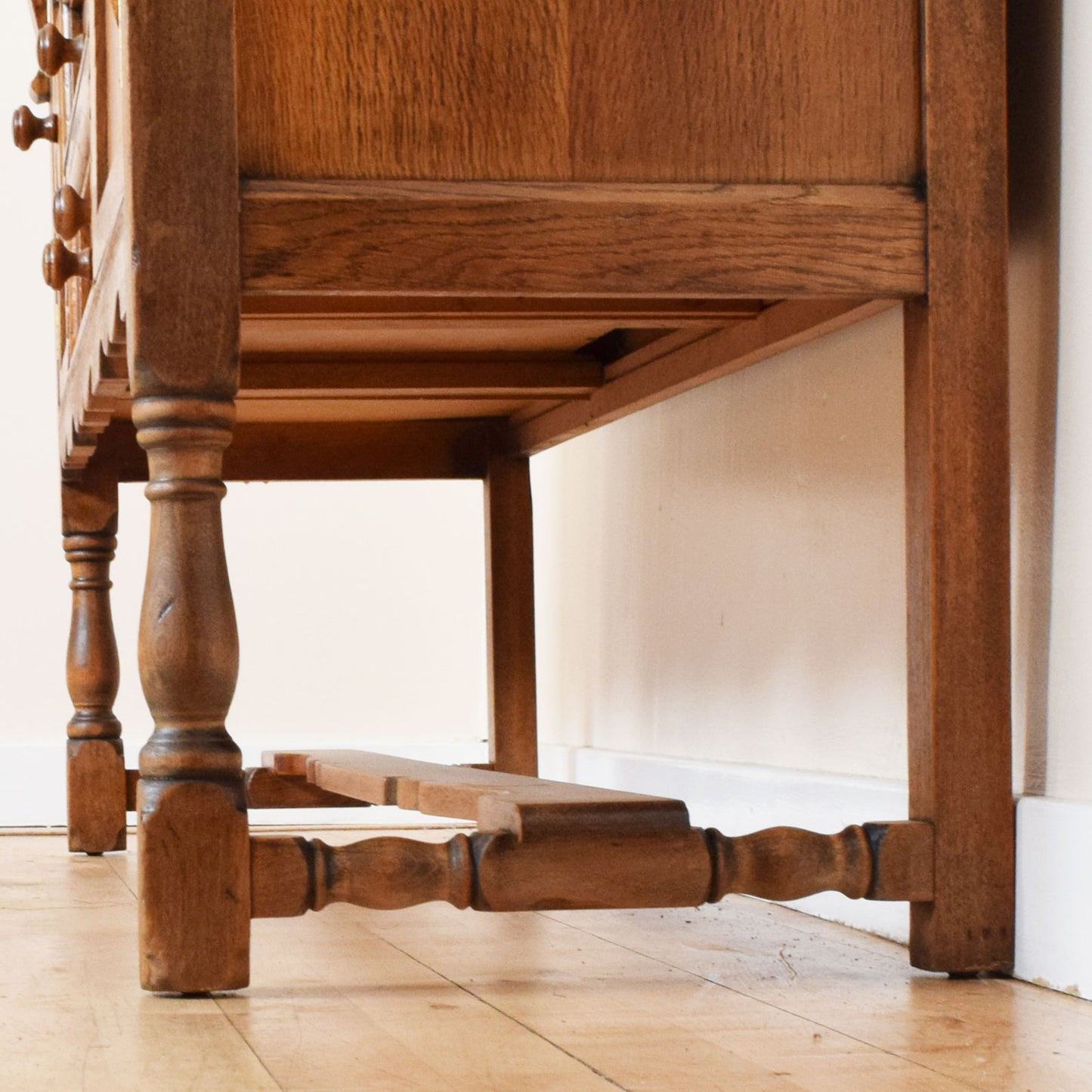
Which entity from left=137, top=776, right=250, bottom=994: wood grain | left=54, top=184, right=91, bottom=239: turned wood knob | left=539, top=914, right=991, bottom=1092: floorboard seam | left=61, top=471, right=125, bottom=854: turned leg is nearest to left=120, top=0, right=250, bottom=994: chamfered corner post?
left=137, top=776, right=250, bottom=994: wood grain

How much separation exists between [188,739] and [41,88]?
58.5 inches

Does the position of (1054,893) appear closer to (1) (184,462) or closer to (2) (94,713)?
(1) (184,462)

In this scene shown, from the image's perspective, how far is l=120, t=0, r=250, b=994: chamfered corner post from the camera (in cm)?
106

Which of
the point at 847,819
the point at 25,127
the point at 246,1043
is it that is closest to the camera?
the point at 246,1043

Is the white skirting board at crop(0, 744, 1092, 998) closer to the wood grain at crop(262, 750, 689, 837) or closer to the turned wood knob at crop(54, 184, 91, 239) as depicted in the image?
the wood grain at crop(262, 750, 689, 837)

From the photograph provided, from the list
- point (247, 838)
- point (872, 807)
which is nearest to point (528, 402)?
point (872, 807)

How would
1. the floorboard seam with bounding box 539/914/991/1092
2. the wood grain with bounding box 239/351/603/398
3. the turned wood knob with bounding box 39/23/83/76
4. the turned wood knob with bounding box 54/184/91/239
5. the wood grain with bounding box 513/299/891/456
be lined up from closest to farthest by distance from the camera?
the floorboard seam with bounding box 539/914/991/1092, the wood grain with bounding box 513/299/891/456, the turned wood knob with bounding box 54/184/91/239, the turned wood knob with bounding box 39/23/83/76, the wood grain with bounding box 239/351/603/398

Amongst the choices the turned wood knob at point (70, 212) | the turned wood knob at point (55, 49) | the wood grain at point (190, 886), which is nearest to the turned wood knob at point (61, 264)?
the turned wood knob at point (70, 212)

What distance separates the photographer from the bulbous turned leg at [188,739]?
3.47 feet

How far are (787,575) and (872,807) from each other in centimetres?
35

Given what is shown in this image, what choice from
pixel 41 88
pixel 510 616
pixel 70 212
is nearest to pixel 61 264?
pixel 70 212

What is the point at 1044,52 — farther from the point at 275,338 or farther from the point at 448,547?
the point at 448,547

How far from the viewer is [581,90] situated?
3.74ft

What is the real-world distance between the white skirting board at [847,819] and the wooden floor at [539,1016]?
0.03 m
